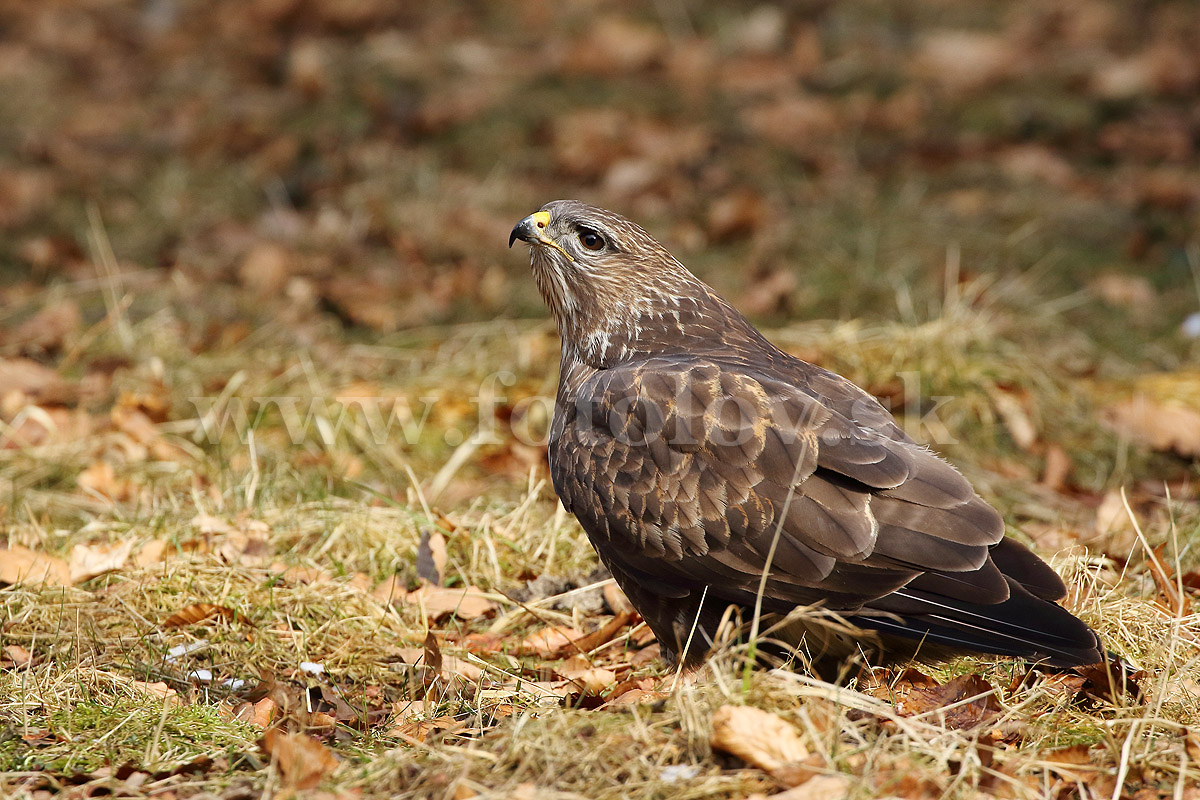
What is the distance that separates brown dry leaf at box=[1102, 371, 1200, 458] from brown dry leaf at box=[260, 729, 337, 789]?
169 inches

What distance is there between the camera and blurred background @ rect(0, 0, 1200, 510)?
637 centimetres

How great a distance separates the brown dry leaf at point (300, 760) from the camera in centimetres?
288

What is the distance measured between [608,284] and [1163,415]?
292cm

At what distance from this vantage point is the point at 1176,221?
27.4 ft

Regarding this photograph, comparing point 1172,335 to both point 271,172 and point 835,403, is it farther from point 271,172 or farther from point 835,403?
point 271,172

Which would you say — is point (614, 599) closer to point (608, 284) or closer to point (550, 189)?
point (608, 284)

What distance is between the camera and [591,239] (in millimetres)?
4508

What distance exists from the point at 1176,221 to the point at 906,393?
3472 millimetres

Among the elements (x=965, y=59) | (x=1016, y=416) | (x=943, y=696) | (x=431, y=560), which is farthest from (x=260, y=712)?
(x=965, y=59)

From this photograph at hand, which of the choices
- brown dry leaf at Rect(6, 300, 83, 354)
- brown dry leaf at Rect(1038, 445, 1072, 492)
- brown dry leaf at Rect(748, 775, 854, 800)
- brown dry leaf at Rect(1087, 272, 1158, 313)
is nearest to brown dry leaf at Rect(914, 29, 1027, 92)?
brown dry leaf at Rect(1087, 272, 1158, 313)

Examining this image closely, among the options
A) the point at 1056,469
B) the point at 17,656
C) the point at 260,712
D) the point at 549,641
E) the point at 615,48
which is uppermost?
the point at 615,48

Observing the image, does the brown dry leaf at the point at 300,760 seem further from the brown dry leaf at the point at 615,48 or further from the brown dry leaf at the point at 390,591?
the brown dry leaf at the point at 615,48

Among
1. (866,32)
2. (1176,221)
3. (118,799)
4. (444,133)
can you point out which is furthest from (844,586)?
(866,32)

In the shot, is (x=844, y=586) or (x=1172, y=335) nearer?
(x=844, y=586)
